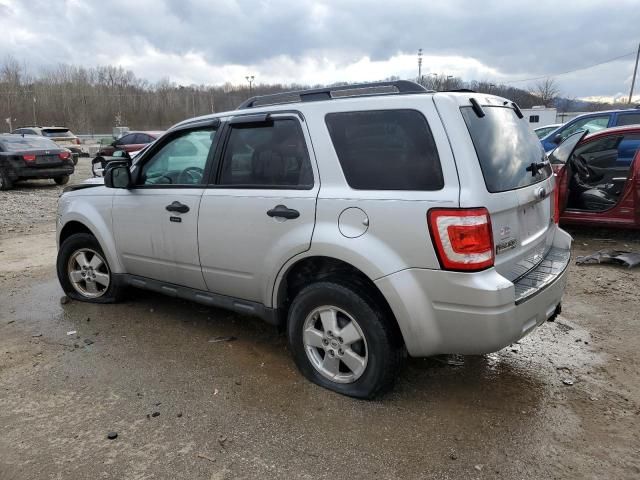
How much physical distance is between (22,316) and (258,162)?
9.87 feet

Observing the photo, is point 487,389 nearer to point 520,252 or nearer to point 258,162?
point 520,252

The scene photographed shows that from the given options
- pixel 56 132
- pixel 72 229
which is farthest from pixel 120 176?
pixel 56 132

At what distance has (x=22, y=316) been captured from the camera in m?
4.76

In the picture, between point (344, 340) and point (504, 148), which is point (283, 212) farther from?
point (504, 148)

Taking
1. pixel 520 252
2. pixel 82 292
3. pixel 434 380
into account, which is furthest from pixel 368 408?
pixel 82 292

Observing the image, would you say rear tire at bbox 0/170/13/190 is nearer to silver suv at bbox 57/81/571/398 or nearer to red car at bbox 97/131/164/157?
red car at bbox 97/131/164/157

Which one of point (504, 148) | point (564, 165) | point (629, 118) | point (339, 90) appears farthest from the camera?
point (629, 118)

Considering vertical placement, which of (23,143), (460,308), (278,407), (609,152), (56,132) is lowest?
(278,407)

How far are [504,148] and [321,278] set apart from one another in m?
1.36

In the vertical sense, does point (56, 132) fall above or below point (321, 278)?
above

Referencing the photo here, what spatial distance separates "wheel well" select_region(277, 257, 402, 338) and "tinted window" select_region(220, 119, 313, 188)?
1.71ft

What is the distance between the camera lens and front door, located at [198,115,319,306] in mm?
3170

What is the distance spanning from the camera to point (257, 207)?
334cm

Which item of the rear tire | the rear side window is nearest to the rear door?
the rear side window
